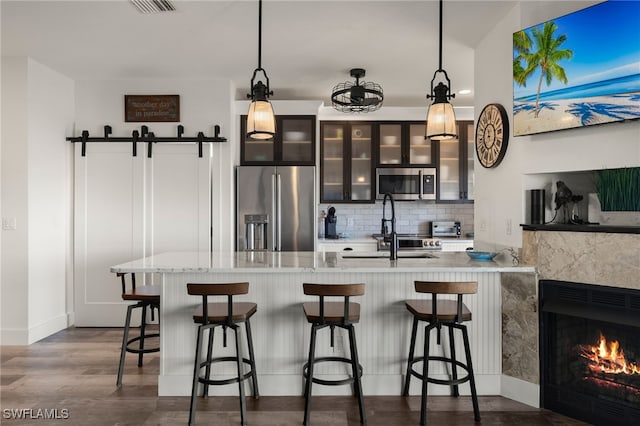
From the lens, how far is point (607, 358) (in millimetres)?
2594

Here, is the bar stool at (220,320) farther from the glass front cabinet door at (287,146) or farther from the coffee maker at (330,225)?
the coffee maker at (330,225)

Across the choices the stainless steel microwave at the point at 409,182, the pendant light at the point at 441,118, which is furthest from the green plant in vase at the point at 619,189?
the stainless steel microwave at the point at 409,182

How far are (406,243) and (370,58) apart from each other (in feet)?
7.42

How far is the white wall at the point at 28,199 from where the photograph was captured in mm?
4199

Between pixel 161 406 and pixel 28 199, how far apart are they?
104 inches

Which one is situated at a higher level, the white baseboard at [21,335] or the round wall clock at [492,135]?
the round wall clock at [492,135]

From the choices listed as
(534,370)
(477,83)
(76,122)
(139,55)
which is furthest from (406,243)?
(76,122)

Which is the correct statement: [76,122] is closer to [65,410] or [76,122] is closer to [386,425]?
[65,410]

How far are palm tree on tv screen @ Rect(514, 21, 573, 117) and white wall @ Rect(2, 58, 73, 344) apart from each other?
174 inches

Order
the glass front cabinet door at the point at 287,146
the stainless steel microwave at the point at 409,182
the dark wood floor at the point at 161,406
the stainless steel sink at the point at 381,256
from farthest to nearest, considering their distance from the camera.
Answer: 1. the stainless steel microwave at the point at 409,182
2. the glass front cabinet door at the point at 287,146
3. the stainless steel sink at the point at 381,256
4. the dark wood floor at the point at 161,406

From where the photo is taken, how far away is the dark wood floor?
2648 mm

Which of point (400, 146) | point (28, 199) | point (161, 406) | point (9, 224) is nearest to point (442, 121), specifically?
point (161, 406)

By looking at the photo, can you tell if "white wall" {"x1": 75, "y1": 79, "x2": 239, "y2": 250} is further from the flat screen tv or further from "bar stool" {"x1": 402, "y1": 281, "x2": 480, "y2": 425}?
the flat screen tv

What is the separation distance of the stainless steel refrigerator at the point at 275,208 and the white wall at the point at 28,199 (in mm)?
1941
